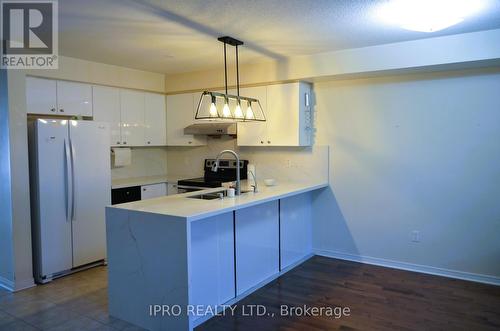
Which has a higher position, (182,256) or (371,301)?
(182,256)

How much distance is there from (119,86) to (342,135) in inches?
113

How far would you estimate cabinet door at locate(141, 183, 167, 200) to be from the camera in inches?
198

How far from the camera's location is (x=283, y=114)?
4.51 metres

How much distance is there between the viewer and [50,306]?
328 centimetres

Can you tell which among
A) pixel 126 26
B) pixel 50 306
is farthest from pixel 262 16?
pixel 50 306

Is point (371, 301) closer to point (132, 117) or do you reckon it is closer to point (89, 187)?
point (89, 187)

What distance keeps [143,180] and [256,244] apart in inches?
91.1

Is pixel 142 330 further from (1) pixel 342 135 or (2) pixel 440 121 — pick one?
(2) pixel 440 121

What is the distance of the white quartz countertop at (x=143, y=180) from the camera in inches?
192

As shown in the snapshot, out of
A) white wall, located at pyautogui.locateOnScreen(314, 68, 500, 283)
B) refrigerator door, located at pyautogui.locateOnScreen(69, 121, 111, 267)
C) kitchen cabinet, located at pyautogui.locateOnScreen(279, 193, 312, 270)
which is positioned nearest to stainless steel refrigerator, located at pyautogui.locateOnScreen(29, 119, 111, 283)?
refrigerator door, located at pyautogui.locateOnScreen(69, 121, 111, 267)

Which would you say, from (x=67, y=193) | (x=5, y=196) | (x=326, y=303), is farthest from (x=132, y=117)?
(x=326, y=303)

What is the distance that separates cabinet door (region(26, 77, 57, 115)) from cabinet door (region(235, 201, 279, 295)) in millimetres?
2442

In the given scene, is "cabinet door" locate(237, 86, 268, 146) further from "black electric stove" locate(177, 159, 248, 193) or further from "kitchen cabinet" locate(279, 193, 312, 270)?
"kitchen cabinet" locate(279, 193, 312, 270)

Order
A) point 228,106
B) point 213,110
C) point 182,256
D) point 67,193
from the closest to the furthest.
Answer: point 182,256 < point 213,110 < point 228,106 < point 67,193
